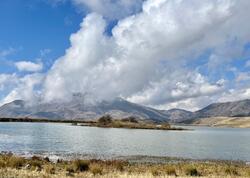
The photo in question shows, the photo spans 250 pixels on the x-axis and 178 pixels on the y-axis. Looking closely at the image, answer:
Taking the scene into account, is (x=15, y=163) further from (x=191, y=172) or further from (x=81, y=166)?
(x=191, y=172)

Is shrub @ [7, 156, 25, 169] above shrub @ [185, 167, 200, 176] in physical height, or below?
above

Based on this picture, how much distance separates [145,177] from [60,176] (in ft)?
21.5

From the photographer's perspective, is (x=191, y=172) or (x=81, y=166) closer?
(x=81, y=166)

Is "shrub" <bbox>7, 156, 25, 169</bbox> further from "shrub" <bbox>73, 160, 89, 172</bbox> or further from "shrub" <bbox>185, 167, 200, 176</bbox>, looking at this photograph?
"shrub" <bbox>185, 167, 200, 176</bbox>

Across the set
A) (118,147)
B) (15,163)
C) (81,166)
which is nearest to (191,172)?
(81,166)

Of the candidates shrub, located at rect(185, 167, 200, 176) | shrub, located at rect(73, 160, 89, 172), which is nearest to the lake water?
shrub, located at rect(73, 160, 89, 172)

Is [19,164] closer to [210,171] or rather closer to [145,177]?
[145,177]

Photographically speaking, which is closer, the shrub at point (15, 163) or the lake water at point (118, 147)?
the shrub at point (15, 163)

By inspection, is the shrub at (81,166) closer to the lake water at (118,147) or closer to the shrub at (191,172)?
the shrub at (191,172)

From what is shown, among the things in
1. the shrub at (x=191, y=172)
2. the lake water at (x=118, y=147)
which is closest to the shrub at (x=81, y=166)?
the shrub at (x=191, y=172)

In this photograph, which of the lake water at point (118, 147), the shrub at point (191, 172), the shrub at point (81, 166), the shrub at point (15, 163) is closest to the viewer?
the shrub at point (15, 163)

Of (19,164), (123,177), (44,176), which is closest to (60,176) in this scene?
(44,176)

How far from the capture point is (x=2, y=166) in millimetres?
33250

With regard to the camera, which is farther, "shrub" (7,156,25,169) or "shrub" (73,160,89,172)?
"shrub" (73,160,89,172)
